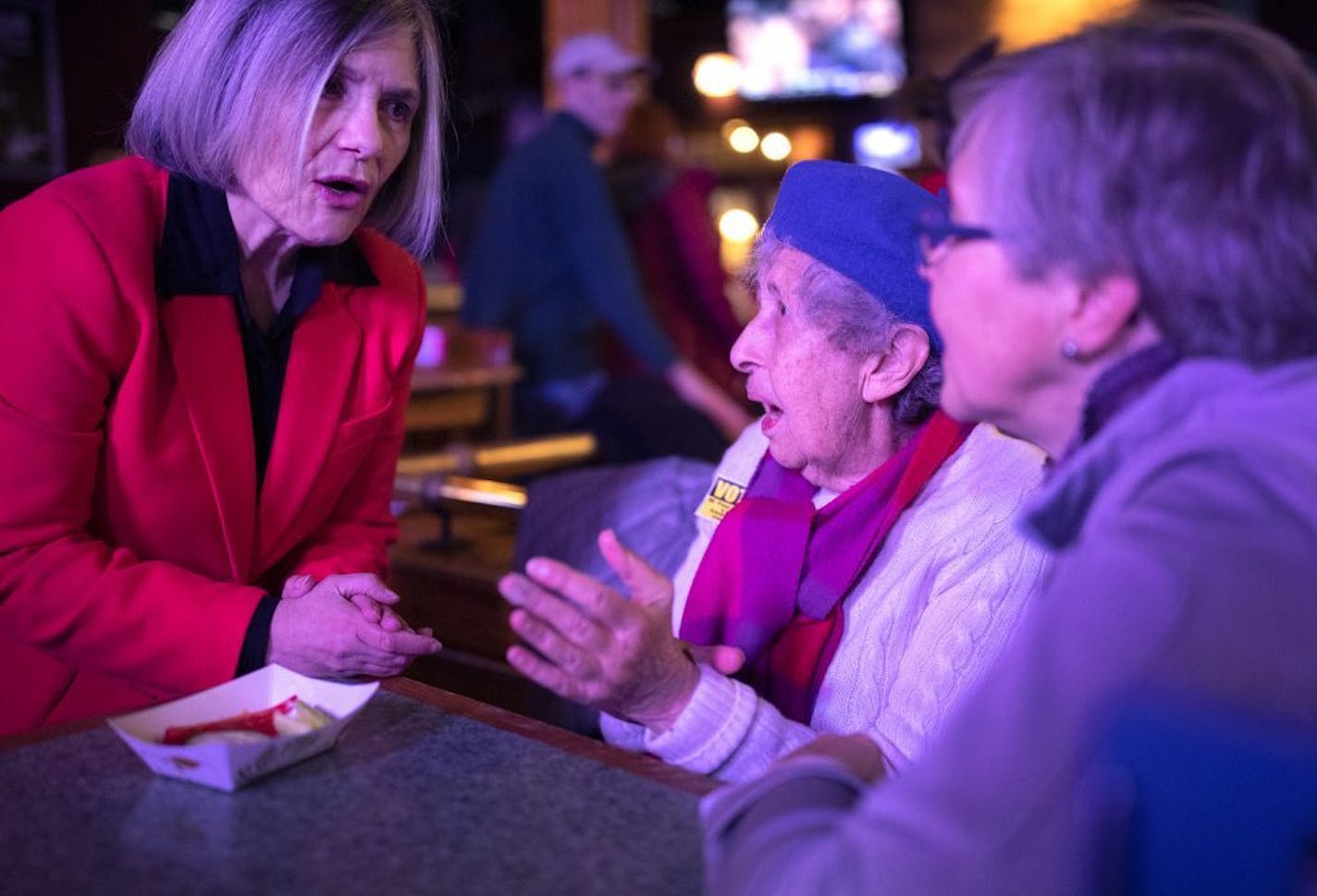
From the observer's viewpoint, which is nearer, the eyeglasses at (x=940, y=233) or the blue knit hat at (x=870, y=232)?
the eyeglasses at (x=940, y=233)

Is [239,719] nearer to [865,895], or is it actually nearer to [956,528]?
[865,895]

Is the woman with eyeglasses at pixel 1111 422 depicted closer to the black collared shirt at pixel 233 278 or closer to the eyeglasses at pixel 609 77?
the black collared shirt at pixel 233 278

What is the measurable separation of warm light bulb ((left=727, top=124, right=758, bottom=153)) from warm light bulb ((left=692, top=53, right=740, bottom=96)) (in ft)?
2.88

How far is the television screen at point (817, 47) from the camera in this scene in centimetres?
779

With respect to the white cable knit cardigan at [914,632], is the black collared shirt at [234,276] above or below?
above

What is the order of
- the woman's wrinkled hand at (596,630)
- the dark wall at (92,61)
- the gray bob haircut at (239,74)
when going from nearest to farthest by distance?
the woman's wrinkled hand at (596,630) → the gray bob haircut at (239,74) → the dark wall at (92,61)

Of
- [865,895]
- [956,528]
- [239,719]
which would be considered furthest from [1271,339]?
[239,719]

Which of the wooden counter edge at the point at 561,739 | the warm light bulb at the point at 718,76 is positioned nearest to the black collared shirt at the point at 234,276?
the wooden counter edge at the point at 561,739

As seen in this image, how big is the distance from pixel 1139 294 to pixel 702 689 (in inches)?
25.7

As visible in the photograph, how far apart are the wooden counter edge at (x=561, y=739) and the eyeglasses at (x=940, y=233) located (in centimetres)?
53

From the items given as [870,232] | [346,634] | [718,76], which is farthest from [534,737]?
[718,76]

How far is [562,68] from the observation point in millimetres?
4102

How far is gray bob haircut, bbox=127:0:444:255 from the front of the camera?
1706 mm

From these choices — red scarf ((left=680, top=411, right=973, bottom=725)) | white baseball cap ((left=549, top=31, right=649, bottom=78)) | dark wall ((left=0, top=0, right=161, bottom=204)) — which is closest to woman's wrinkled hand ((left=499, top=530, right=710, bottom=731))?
red scarf ((left=680, top=411, right=973, bottom=725))
